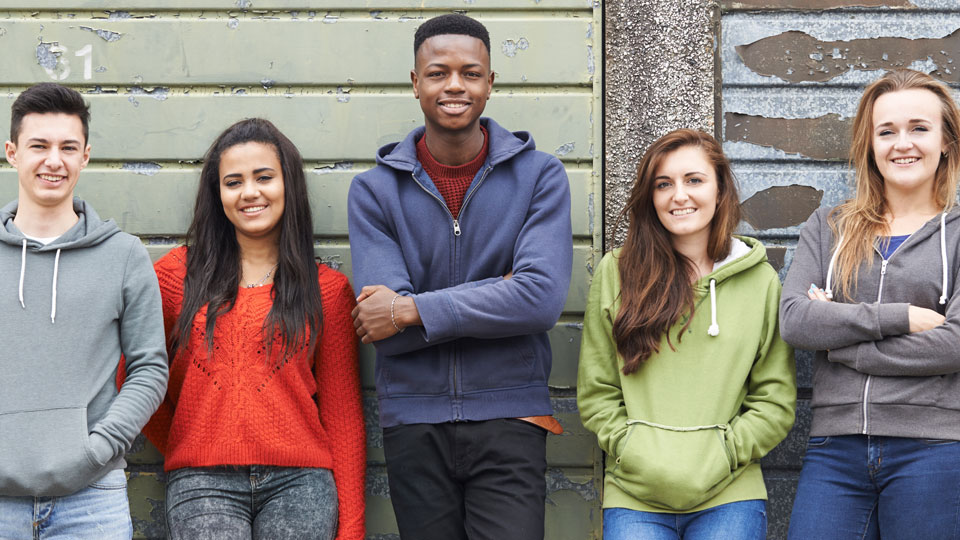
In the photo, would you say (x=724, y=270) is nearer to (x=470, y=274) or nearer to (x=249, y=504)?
(x=470, y=274)

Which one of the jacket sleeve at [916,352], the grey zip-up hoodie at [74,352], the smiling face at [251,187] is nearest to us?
the jacket sleeve at [916,352]

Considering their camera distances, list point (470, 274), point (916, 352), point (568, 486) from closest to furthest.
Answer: point (916, 352)
point (470, 274)
point (568, 486)

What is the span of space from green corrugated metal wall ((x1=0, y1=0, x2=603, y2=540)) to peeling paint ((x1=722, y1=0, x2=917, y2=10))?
0.58m

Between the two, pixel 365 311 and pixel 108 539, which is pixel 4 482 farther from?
pixel 365 311

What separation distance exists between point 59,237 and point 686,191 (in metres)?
2.08

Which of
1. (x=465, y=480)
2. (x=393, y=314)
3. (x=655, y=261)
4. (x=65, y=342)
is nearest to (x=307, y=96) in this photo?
(x=393, y=314)

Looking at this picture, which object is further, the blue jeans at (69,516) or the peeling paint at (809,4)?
the peeling paint at (809,4)

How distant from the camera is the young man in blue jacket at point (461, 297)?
110 inches

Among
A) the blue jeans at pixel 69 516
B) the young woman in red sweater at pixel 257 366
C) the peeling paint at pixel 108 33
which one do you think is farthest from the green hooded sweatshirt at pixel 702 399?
the peeling paint at pixel 108 33

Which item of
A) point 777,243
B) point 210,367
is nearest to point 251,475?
point 210,367

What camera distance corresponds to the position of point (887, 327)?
2641 mm

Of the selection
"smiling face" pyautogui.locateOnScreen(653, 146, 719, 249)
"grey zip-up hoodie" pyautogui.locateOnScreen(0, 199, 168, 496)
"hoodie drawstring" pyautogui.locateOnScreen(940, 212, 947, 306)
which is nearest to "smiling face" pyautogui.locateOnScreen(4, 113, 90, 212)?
"grey zip-up hoodie" pyautogui.locateOnScreen(0, 199, 168, 496)

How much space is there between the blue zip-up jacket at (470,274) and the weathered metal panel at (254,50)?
591 mm

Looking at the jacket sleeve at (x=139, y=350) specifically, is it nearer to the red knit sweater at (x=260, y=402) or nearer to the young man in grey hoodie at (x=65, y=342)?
the young man in grey hoodie at (x=65, y=342)
